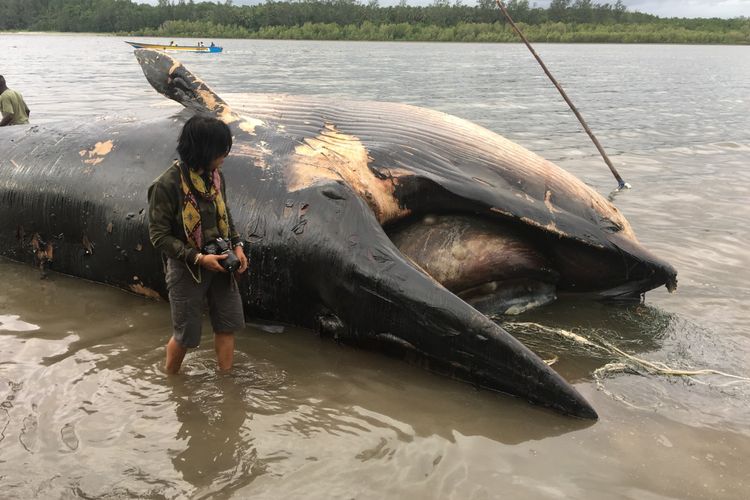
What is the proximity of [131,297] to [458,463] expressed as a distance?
352cm

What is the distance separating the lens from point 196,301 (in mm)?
4230

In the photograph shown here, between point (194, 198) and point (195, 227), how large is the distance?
18 cm

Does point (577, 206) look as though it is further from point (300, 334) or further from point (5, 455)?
point (5, 455)

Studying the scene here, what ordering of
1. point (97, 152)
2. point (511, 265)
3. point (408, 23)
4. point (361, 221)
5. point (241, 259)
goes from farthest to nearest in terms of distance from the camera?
point (408, 23) → point (97, 152) → point (511, 265) → point (361, 221) → point (241, 259)

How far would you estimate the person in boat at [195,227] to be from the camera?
379 cm

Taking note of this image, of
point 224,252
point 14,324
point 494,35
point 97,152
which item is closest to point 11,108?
point 97,152

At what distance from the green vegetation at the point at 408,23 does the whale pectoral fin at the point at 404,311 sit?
292 ft

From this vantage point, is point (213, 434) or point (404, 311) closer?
point (213, 434)

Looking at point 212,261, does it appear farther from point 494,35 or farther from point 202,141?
point 494,35

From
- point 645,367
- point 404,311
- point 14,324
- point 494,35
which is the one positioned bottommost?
point 14,324

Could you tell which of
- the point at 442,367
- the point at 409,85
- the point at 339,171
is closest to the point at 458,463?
the point at 442,367

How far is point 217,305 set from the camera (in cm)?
437

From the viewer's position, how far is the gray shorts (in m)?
4.16

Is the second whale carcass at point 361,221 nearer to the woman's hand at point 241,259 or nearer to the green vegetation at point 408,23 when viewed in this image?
the woman's hand at point 241,259
